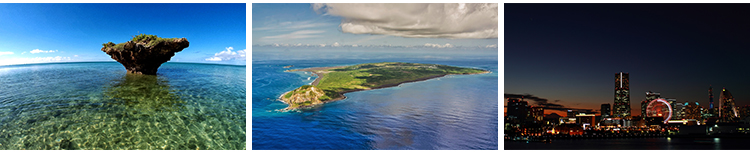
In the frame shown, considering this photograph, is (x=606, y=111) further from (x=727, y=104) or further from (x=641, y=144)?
(x=641, y=144)

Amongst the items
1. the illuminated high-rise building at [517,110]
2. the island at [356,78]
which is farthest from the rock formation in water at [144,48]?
the illuminated high-rise building at [517,110]

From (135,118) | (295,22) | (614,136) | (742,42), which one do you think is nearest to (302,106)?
(295,22)

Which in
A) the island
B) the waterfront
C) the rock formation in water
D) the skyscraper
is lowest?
the waterfront

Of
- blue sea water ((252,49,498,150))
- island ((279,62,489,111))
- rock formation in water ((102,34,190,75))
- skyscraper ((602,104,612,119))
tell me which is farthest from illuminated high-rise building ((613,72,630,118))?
rock formation in water ((102,34,190,75))

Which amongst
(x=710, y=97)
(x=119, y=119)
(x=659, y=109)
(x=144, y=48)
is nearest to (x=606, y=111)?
(x=659, y=109)

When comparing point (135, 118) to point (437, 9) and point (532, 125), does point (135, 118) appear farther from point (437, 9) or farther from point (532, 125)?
point (532, 125)

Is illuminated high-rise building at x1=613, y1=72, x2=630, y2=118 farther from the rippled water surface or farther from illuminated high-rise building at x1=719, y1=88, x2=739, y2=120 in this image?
the rippled water surface
